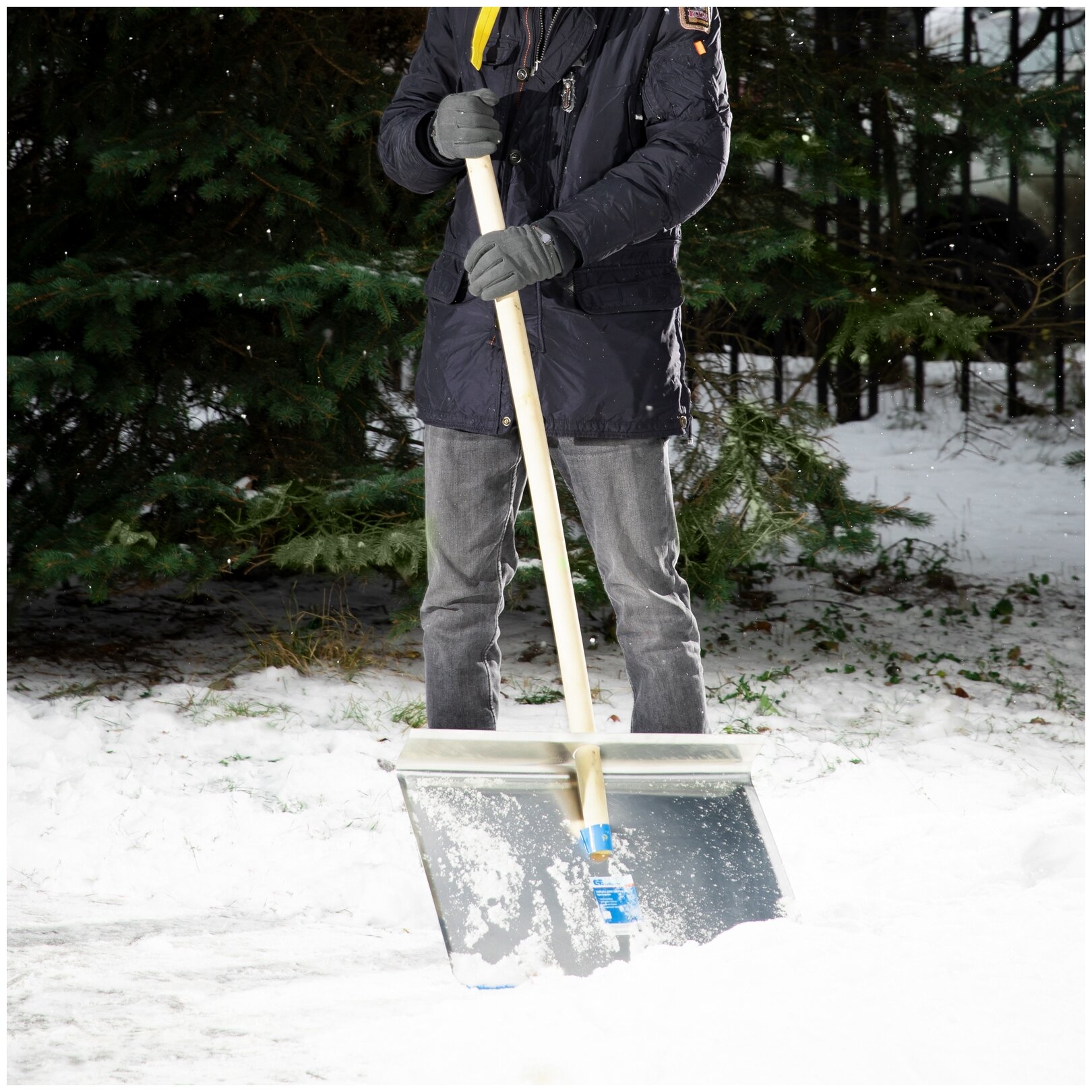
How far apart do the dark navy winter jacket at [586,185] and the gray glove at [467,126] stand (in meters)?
0.13

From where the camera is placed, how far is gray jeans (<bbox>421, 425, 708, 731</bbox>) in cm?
243

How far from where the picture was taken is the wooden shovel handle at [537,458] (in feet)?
7.29

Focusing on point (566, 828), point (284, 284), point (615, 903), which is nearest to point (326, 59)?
point (284, 284)

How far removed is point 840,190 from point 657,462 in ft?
7.39

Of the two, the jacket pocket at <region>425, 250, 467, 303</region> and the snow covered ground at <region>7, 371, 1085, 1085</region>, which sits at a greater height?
the jacket pocket at <region>425, 250, 467, 303</region>

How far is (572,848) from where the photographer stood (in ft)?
7.04

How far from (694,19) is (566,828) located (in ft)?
5.41

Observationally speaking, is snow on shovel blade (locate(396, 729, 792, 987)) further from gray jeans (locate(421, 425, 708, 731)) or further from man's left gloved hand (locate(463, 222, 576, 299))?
man's left gloved hand (locate(463, 222, 576, 299))

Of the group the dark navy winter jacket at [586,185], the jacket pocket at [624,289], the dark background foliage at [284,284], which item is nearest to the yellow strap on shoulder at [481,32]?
the dark navy winter jacket at [586,185]

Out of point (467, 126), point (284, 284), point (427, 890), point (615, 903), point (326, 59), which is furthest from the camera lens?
point (326, 59)

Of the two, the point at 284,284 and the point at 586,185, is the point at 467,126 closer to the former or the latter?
the point at 586,185

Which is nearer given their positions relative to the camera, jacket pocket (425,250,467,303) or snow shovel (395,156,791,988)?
snow shovel (395,156,791,988)

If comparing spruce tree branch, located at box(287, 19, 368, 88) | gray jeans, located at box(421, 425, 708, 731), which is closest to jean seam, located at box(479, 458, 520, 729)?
gray jeans, located at box(421, 425, 708, 731)

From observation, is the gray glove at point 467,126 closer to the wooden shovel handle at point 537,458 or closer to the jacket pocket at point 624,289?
the wooden shovel handle at point 537,458
